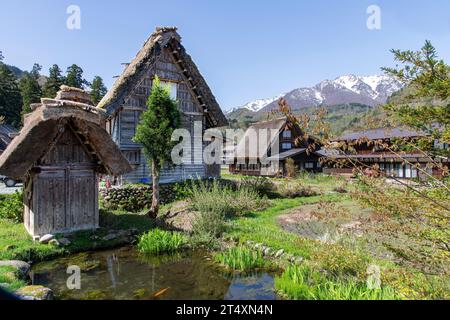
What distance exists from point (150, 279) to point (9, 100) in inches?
1794

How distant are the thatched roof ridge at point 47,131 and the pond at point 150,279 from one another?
3.05m

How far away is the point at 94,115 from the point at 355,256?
8.39 m

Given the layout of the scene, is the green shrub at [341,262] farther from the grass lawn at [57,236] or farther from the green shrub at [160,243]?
the grass lawn at [57,236]

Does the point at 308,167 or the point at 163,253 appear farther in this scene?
the point at 308,167

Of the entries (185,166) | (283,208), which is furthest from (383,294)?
(185,166)

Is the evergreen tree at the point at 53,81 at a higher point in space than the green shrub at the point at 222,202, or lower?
higher

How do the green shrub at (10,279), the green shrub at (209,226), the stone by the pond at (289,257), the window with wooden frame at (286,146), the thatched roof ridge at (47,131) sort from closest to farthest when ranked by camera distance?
the green shrub at (10,279), the stone by the pond at (289,257), the thatched roof ridge at (47,131), the green shrub at (209,226), the window with wooden frame at (286,146)

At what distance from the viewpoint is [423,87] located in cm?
454

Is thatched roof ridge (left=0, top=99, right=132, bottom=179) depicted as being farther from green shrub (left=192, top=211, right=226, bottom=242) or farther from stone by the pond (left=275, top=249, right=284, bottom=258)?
stone by the pond (left=275, top=249, right=284, bottom=258)

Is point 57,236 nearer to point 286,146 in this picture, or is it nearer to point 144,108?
point 144,108

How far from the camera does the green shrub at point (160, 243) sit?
9.27 meters

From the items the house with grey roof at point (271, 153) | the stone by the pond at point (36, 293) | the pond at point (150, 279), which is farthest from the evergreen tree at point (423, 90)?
the house with grey roof at point (271, 153)

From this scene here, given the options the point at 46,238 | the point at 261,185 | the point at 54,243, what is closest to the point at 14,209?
the point at 46,238
